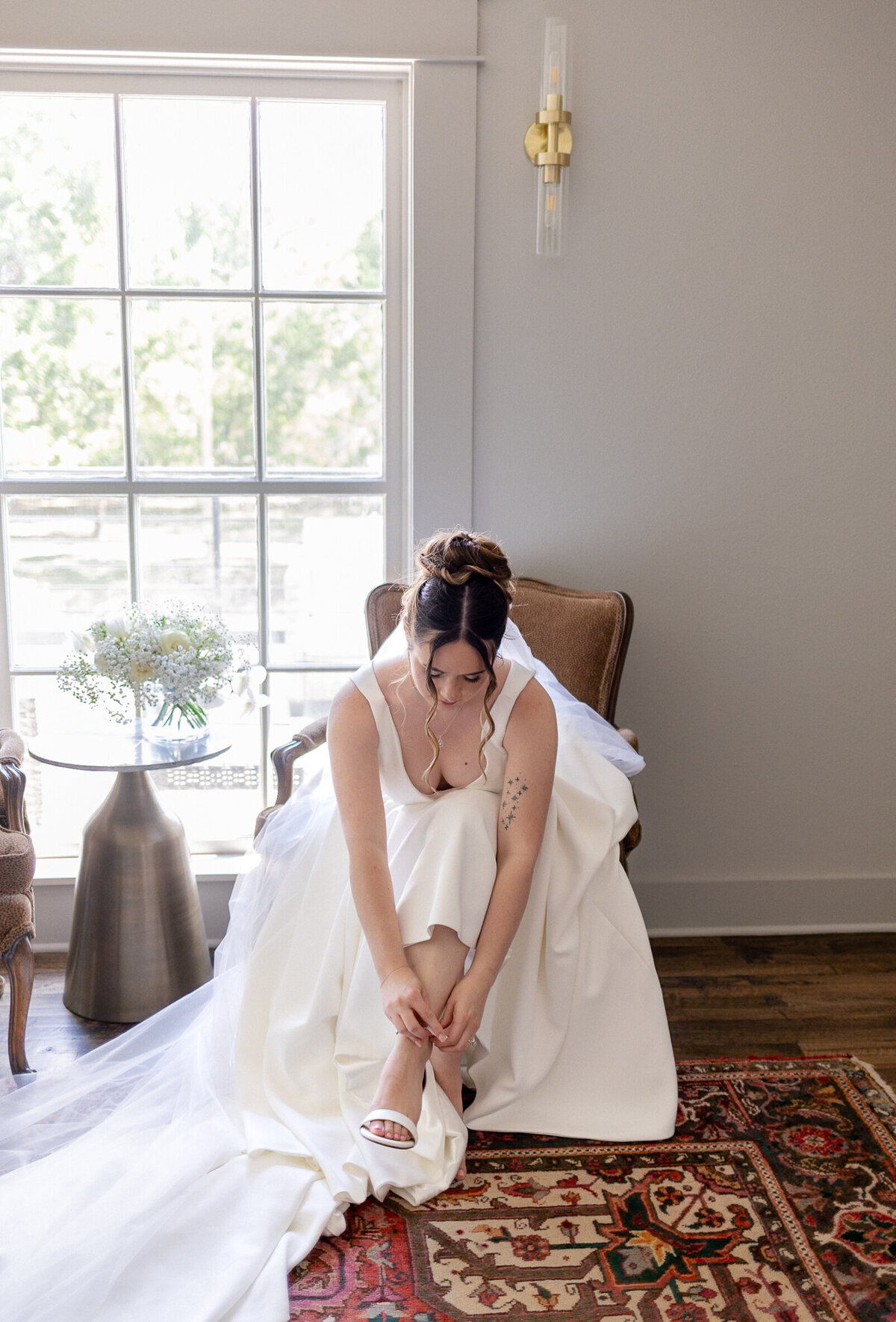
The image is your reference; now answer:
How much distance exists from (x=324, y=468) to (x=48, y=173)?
3.26ft

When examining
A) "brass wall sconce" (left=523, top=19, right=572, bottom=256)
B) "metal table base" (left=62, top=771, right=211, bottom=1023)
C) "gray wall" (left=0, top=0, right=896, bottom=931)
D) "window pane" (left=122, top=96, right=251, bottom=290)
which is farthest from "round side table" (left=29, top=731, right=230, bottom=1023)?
"brass wall sconce" (left=523, top=19, right=572, bottom=256)

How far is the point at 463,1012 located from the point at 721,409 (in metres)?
1.76

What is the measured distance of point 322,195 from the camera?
282cm

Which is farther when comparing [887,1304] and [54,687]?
[54,687]

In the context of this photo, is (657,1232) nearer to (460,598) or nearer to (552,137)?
(460,598)

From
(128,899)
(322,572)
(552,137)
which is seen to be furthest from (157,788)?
(552,137)

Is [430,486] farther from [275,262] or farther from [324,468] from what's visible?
[275,262]

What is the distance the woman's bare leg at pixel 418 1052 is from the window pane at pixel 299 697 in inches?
46.3

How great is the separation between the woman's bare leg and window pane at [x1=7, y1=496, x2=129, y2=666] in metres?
1.42

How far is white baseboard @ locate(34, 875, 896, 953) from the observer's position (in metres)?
3.09

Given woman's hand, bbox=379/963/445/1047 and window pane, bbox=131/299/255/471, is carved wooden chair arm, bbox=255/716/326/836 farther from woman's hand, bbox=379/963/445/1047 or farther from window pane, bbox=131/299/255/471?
window pane, bbox=131/299/255/471

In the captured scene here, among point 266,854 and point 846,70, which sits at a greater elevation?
point 846,70

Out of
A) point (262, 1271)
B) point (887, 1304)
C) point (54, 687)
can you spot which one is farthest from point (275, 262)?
point (887, 1304)

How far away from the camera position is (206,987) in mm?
2287
